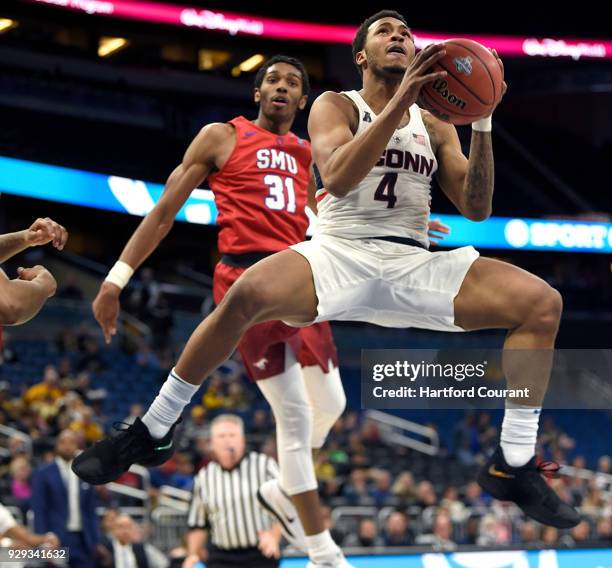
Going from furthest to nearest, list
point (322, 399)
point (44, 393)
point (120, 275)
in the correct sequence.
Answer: point (44, 393) < point (322, 399) < point (120, 275)

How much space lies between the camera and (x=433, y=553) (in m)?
8.06

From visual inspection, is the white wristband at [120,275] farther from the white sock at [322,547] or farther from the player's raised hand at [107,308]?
the white sock at [322,547]

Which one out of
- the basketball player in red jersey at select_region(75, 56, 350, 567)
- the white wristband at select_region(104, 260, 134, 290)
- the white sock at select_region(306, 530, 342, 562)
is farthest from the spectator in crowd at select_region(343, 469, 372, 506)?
the white wristband at select_region(104, 260, 134, 290)

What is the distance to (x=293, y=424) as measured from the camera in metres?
5.89

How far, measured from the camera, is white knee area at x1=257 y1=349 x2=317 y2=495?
5.83 meters

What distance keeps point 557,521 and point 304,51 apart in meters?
25.5

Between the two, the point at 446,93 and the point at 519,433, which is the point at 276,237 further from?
the point at 519,433

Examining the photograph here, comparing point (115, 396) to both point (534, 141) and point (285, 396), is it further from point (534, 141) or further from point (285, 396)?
point (534, 141)

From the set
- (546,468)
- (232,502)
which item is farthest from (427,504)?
(546,468)

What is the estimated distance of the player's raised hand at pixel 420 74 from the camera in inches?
173

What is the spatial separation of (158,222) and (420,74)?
5.98 feet

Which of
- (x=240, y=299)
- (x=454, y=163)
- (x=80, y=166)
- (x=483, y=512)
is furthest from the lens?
(x=80, y=166)

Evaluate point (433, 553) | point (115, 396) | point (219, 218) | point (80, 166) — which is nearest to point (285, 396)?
point (219, 218)

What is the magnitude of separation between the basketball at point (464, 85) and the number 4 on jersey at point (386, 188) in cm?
40
